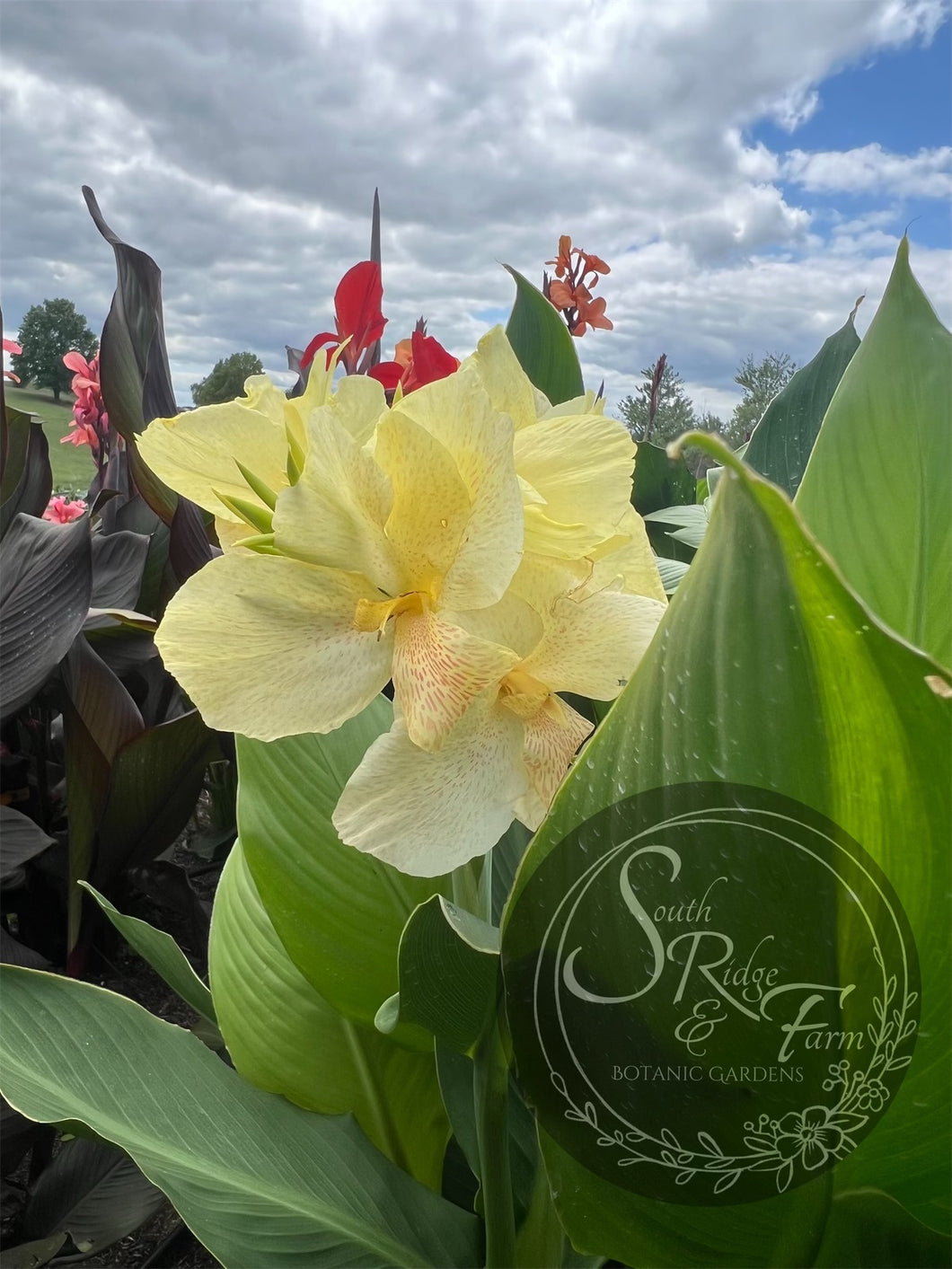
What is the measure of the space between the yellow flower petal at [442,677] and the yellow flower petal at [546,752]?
27 mm

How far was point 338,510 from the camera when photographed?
331mm

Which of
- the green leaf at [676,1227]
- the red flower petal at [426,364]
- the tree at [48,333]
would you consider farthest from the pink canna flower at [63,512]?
the tree at [48,333]

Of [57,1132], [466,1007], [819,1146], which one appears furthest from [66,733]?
[819,1146]

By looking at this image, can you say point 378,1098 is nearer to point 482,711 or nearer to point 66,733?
point 482,711

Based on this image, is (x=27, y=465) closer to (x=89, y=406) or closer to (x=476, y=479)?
(x=89, y=406)

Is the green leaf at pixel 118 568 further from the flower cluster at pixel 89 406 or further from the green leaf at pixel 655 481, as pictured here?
the flower cluster at pixel 89 406

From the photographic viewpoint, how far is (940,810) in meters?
0.28

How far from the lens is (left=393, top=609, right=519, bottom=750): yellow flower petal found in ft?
1.05

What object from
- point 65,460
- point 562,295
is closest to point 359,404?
point 562,295

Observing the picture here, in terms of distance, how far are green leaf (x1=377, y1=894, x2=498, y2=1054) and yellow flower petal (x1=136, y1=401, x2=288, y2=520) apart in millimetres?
199

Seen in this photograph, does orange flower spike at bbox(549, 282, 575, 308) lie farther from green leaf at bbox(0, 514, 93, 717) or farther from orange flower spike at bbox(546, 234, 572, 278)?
green leaf at bbox(0, 514, 93, 717)

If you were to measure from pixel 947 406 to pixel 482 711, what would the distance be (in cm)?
28

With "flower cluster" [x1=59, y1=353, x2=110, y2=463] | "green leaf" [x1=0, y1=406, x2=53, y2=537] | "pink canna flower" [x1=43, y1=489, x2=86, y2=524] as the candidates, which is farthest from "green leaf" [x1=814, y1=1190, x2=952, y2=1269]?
"pink canna flower" [x1=43, y1=489, x2=86, y2=524]

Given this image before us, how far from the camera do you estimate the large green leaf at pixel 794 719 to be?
0.25 metres
